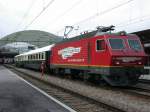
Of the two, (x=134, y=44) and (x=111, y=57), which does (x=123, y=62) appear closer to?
(x=111, y=57)

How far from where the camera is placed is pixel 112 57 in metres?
18.9

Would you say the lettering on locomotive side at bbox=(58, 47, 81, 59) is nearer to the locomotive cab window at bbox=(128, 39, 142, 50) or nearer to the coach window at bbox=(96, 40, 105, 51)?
the coach window at bbox=(96, 40, 105, 51)

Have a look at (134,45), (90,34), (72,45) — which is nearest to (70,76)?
(72,45)

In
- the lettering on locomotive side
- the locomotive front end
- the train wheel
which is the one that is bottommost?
the train wheel

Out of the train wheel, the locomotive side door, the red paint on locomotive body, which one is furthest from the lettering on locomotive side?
the train wheel

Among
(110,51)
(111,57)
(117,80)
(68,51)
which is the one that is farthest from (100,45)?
(68,51)

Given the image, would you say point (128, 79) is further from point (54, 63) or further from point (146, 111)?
point (54, 63)

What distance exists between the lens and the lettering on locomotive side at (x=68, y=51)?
24.7 m

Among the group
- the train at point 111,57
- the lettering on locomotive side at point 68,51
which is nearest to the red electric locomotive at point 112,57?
the train at point 111,57

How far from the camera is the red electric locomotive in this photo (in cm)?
1900

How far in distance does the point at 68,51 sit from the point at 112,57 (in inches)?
327

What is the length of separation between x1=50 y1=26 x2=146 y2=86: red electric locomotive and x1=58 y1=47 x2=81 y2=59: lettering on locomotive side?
1142 millimetres

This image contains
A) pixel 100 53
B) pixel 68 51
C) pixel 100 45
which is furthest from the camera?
pixel 68 51

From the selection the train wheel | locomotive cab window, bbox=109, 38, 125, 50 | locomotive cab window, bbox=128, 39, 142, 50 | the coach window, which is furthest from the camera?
locomotive cab window, bbox=128, 39, 142, 50
